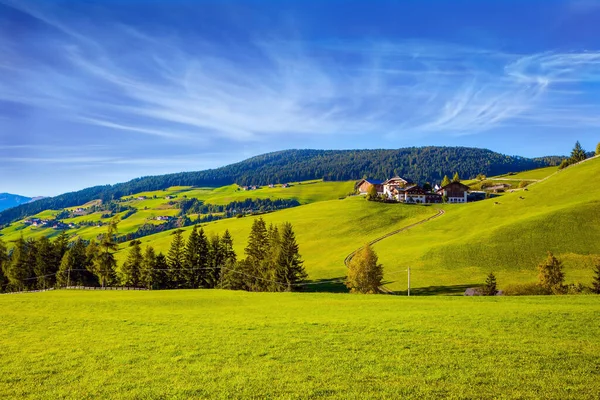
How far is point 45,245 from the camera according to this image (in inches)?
3538

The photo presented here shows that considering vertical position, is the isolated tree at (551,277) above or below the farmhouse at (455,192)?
below

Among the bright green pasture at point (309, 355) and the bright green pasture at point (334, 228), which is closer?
the bright green pasture at point (309, 355)

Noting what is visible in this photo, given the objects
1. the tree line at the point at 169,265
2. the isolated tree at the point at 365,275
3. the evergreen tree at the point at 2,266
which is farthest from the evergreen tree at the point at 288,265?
the evergreen tree at the point at 2,266

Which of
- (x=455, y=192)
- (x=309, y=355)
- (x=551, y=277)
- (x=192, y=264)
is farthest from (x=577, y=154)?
(x=309, y=355)

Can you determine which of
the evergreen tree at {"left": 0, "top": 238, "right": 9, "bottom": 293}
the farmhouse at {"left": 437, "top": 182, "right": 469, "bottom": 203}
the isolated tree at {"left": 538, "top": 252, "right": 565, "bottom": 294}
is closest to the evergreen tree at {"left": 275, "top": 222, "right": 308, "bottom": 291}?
the isolated tree at {"left": 538, "top": 252, "right": 565, "bottom": 294}

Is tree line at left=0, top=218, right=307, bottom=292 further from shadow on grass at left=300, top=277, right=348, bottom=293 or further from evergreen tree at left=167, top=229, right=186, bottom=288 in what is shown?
shadow on grass at left=300, top=277, right=348, bottom=293

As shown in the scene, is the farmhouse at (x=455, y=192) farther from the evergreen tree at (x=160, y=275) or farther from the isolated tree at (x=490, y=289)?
the evergreen tree at (x=160, y=275)

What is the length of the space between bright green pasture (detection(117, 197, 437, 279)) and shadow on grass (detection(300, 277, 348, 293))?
3074 mm

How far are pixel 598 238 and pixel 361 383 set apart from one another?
3442 inches

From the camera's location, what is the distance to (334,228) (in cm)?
12156

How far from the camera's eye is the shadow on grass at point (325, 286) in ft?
234

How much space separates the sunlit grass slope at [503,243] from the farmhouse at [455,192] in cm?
5278

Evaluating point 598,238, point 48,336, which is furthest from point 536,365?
point 598,238

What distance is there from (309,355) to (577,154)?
225 meters
